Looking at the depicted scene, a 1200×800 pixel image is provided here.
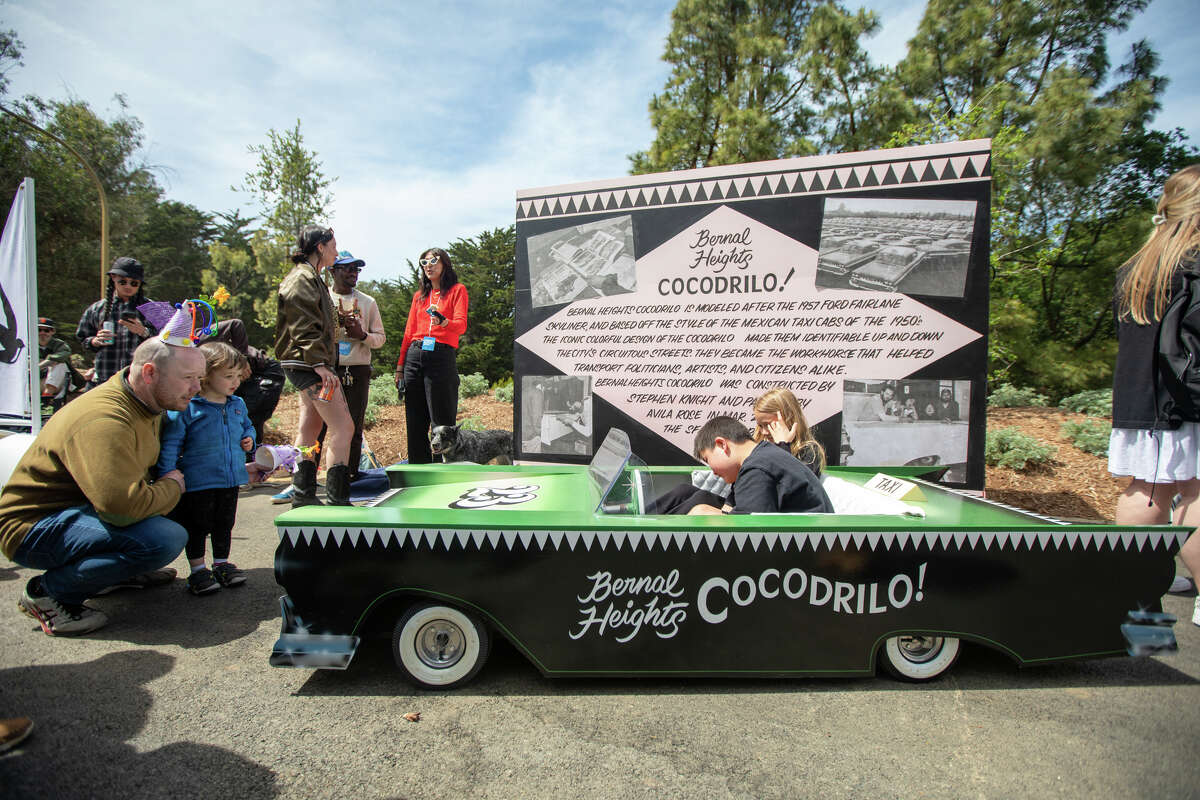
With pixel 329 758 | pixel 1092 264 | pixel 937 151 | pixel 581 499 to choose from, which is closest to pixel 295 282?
pixel 581 499

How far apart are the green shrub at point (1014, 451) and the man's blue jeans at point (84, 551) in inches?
272

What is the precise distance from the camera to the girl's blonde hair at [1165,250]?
9.54 feet

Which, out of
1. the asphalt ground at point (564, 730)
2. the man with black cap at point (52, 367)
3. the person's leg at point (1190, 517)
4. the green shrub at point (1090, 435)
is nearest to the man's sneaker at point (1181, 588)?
the person's leg at point (1190, 517)

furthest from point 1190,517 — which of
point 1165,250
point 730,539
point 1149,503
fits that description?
point 730,539

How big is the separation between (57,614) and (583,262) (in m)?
3.96

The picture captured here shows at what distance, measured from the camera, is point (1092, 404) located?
8188 mm

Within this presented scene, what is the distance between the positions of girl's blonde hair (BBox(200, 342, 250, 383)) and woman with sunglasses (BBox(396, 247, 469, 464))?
6.03 ft

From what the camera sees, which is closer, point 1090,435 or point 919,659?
point 919,659

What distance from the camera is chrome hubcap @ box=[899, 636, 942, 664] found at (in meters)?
2.33

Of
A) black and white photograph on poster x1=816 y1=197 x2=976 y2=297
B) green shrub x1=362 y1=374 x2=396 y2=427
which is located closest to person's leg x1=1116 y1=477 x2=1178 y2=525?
black and white photograph on poster x1=816 y1=197 x2=976 y2=297

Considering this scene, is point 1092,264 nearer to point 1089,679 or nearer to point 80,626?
point 1089,679

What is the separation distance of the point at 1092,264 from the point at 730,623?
1735 centimetres

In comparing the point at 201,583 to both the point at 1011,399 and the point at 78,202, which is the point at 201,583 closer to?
the point at 1011,399

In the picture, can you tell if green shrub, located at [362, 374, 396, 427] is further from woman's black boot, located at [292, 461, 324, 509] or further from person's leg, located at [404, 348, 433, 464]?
woman's black boot, located at [292, 461, 324, 509]
